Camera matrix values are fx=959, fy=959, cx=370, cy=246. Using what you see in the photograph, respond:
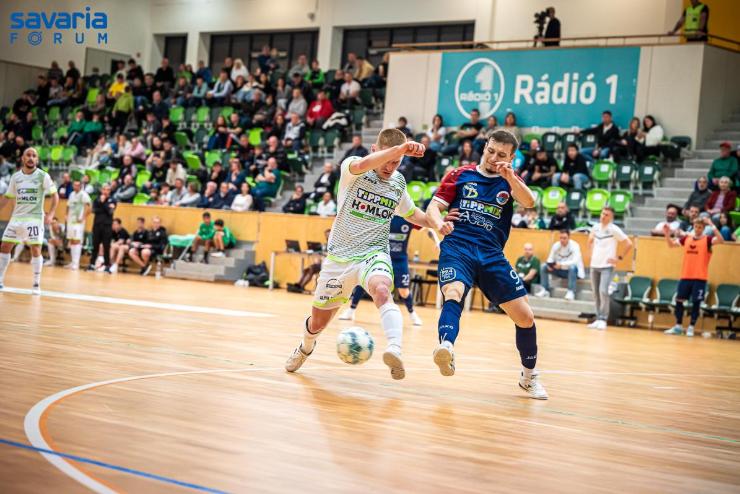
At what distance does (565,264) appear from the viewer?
20.0 m

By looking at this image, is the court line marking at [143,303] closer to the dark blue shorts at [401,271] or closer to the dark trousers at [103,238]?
the dark blue shorts at [401,271]

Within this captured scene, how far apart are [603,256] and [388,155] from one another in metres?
12.4

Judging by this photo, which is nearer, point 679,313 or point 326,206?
point 679,313

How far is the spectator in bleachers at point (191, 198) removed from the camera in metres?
25.9

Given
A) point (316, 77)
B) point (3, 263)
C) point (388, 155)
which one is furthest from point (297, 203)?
point (388, 155)

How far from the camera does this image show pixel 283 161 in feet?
86.8

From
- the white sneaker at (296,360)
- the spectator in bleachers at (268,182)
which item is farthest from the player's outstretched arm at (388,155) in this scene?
the spectator in bleachers at (268,182)

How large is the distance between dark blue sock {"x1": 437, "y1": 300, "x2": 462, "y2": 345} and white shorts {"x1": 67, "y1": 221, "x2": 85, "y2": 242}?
19960 mm

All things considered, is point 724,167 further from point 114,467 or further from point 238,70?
point 114,467

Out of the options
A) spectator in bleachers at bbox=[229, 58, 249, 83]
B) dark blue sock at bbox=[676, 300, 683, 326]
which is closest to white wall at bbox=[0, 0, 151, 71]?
spectator in bleachers at bbox=[229, 58, 249, 83]

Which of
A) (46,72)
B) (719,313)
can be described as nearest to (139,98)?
(46,72)

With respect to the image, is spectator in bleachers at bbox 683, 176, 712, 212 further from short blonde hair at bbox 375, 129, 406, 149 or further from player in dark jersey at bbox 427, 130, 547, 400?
short blonde hair at bbox 375, 129, 406, 149

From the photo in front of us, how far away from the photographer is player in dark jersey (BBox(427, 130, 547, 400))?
668cm

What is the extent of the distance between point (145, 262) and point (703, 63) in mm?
14563
